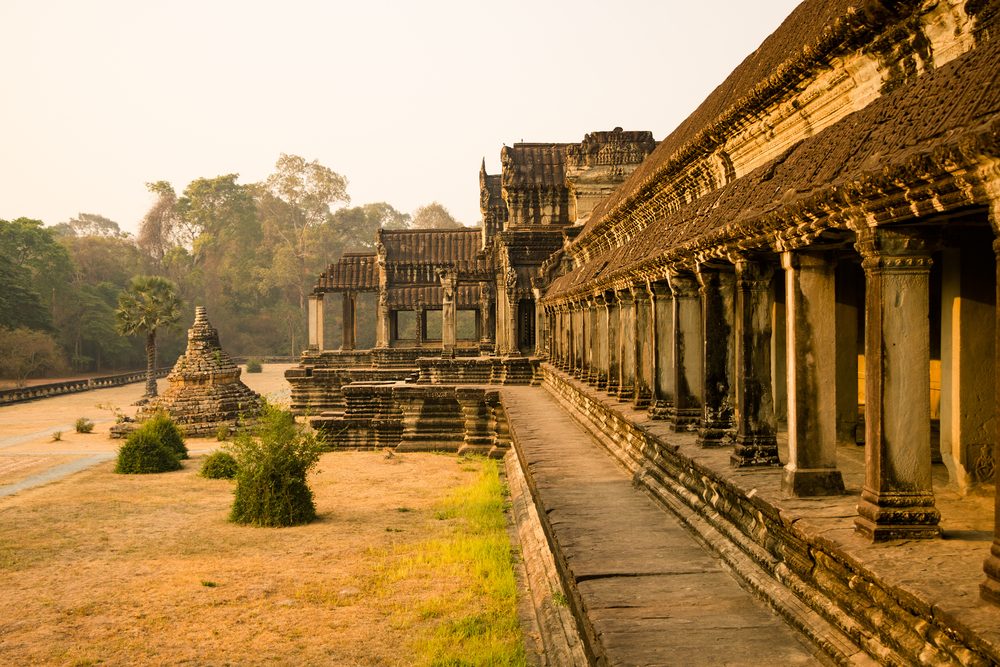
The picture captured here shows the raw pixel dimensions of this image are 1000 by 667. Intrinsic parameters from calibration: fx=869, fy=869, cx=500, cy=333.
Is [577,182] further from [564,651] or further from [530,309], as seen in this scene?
[564,651]

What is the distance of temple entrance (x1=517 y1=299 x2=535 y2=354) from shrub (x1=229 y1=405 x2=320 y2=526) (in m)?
14.2

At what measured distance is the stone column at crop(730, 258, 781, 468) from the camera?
6.22 m

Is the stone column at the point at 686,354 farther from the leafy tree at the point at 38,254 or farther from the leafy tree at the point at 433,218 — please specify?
the leafy tree at the point at 433,218

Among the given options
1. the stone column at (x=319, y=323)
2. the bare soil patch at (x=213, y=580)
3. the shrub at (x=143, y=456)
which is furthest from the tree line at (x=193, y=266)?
the bare soil patch at (x=213, y=580)

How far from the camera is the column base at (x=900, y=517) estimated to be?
13.1ft

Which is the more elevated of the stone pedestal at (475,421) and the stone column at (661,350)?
the stone column at (661,350)

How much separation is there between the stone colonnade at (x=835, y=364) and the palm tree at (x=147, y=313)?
1489 inches

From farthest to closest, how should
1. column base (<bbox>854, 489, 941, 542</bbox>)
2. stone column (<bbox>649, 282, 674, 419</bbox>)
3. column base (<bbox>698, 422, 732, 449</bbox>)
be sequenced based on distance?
1. stone column (<bbox>649, 282, 674, 419</bbox>)
2. column base (<bbox>698, 422, 732, 449</bbox>)
3. column base (<bbox>854, 489, 941, 542</bbox>)

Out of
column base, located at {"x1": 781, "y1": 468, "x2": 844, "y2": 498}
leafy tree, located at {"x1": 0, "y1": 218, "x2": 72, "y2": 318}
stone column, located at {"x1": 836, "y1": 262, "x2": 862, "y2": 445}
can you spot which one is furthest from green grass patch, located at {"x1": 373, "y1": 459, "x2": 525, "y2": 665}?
leafy tree, located at {"x1": 0, "y1": 218, "x2": 72, "y2": 318}

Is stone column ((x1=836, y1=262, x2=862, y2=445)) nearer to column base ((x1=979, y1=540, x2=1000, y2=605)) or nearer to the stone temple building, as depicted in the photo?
the stone temple building

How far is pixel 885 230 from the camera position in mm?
Answer: 4012

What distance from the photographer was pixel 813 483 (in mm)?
5090

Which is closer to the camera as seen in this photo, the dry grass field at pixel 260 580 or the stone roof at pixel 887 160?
the stone roof at pixel 887 160

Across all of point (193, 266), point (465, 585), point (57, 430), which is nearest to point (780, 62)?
point (465, 585)
